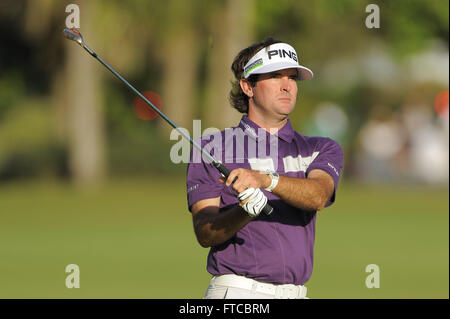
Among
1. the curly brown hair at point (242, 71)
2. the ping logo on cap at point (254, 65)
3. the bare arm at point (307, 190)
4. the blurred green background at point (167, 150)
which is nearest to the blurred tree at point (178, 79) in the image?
the blurred green background at point (167, 150)

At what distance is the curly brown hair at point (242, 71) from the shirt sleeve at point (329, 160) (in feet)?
1.82

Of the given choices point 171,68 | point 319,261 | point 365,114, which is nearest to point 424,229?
point 319,261

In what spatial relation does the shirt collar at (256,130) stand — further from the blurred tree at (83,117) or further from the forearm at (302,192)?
the blurred tree at (83,117)

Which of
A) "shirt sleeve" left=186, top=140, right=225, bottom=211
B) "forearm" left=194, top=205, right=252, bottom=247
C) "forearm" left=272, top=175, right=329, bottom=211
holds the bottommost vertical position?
"forearm" left=194, top=205, right=252, bottom=247

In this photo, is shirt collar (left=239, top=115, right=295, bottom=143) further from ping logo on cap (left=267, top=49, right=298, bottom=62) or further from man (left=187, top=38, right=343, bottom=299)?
ping logo on cap (left=267, top=49, right=298, bottom=62)

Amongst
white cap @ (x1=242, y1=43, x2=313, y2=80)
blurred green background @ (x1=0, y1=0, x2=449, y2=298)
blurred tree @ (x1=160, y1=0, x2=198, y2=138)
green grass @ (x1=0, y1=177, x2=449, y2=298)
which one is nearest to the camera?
white cap @ (x1=242, y1=43, x2=313, y2=80)

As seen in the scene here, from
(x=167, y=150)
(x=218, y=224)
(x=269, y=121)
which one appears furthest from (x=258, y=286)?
Result: (x=167, y=150)

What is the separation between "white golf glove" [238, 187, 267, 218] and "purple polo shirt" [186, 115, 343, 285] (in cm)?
42

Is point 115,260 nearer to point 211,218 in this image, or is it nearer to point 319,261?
point 319,261

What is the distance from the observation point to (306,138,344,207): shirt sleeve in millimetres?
5992

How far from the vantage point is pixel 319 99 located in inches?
2389

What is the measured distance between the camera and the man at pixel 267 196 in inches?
230

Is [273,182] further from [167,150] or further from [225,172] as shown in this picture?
[167,150]

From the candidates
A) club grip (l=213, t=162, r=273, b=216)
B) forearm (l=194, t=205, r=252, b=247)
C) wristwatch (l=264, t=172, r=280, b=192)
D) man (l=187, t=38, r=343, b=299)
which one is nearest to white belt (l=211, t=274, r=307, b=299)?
man (l=187, t=38, r=343, b=299)
